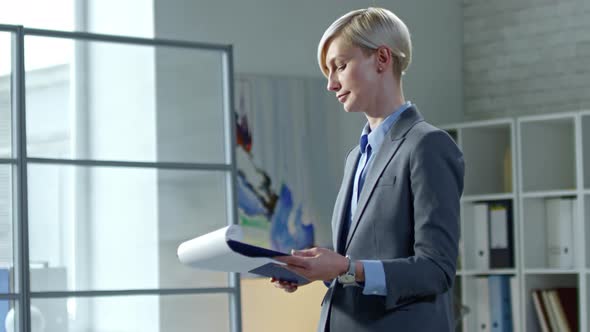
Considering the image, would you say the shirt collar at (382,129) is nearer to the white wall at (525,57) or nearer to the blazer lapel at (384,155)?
the blazer lapel at (384,155)

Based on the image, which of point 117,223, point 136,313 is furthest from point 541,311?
point 117,223

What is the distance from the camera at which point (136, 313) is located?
384cm

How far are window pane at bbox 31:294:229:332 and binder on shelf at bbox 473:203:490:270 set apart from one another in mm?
1652

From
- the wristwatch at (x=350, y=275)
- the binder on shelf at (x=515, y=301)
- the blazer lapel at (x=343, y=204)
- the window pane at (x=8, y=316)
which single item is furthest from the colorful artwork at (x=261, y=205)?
the wristwatch at (x=350, y=275)

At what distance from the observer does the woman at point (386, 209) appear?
1510mm

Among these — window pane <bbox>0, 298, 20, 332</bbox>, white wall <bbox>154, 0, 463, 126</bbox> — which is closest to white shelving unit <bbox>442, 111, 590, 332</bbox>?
white wall <bbox>154, 0, 463, 126</bbox>

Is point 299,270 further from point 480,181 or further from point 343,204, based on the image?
point 480,181

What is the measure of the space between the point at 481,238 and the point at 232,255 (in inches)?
155

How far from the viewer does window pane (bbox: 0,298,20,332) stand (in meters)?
3.53

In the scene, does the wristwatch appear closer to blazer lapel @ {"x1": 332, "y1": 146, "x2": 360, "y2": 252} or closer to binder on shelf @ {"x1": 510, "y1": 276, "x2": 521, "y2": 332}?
blazer lapel @ {"x1": 332, "y1": 146, "x2": 360, "y2": 252}

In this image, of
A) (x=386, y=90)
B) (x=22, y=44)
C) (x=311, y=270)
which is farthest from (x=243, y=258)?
(x=22, y=44)

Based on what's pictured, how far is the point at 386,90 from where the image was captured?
1641 mm

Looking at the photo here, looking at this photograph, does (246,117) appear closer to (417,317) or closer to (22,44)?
(22,44)

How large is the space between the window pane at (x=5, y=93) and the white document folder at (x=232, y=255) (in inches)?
86.7
